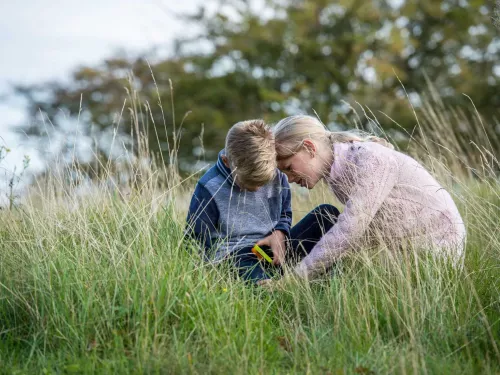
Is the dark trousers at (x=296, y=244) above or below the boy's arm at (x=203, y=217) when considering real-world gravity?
below

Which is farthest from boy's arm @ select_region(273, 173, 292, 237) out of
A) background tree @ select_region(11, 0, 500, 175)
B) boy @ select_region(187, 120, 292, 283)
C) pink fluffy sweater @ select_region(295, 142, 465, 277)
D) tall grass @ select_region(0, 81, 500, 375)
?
background tree @ select_region(11, 0, 500, 175)

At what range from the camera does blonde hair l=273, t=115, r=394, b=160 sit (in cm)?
338

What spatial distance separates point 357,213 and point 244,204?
2.60 ft

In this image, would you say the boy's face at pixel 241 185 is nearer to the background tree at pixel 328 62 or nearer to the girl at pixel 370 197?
the girl at pixel 370 197

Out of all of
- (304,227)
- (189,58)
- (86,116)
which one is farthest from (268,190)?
(86,116)

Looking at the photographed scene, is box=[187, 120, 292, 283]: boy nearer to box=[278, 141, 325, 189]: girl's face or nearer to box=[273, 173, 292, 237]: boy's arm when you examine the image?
box=[273, 173, 292, 237]: boy's arm

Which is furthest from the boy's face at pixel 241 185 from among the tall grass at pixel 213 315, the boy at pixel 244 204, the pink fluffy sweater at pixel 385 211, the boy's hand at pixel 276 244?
the tall grass at pixel 213 315

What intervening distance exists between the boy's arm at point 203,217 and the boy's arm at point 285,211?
45cm

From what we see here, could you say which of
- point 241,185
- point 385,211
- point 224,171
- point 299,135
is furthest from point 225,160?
point 385,211

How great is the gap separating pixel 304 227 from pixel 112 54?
65.2 ft

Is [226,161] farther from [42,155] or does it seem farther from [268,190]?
[42,155]

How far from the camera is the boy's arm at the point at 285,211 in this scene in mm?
3736

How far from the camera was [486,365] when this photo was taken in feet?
7.50

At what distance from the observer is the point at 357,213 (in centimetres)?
306
